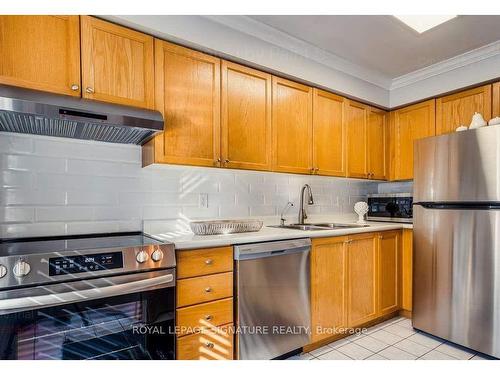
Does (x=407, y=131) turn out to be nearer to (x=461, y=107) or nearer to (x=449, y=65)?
(x=461, y=107)

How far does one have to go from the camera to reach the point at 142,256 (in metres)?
1.43

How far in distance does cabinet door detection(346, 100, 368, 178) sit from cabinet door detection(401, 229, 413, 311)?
2.23 ft

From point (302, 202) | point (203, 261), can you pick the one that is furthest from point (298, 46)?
point (203, 261)

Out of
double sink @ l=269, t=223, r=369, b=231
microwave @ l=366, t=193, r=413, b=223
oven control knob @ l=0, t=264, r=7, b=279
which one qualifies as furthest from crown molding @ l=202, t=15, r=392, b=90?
oven control knob @ l=0, t=264, r=7, b=279

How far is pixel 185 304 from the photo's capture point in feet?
5.24

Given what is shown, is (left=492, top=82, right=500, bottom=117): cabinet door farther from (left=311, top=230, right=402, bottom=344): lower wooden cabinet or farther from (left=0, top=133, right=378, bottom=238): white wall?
(left=0, top=133, right=378, bottom=238): white wall

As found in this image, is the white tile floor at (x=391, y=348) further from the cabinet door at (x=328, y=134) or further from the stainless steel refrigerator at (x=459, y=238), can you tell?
the cabinet door at (x=328, y=134)

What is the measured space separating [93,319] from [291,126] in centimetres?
183

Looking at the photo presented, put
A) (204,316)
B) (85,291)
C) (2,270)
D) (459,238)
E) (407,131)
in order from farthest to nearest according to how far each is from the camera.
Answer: (407,131), (459,238), (204,316), (85,291), (2,270)

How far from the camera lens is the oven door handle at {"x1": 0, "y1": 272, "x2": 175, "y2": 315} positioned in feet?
3.80

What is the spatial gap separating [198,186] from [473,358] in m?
2.22
